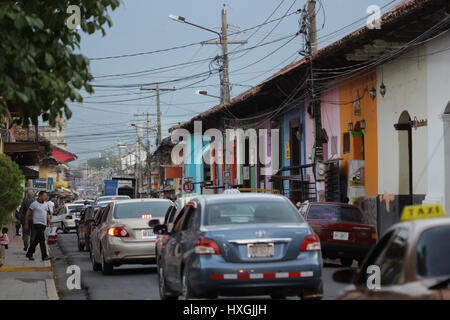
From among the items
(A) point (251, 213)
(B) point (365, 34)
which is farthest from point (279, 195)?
(B) point (365, 34)

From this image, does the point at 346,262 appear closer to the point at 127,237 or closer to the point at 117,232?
the point at 127,237

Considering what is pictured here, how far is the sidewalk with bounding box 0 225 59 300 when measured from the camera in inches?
525

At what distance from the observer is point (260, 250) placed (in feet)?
32.8

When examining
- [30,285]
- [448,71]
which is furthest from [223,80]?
[30,285]

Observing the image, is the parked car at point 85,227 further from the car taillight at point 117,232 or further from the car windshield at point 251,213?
the car windshield at point 251,213

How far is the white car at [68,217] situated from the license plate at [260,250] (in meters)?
37.5

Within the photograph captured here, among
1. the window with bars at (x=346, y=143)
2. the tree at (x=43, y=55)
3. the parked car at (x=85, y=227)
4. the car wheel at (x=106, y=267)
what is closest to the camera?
the tree at (x=43, y=55)

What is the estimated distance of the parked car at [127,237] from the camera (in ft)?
56.4

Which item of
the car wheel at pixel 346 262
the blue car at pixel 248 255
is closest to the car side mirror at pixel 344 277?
the blue car at pixel 248 255

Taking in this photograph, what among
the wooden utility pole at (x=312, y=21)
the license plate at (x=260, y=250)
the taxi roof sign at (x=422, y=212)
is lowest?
the license plate at (x=260, y=250)

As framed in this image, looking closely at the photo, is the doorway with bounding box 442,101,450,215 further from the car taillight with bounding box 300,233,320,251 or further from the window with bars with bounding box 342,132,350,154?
the car taillight with bounding box 300,233,320,251

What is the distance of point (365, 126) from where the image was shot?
89.4 feet

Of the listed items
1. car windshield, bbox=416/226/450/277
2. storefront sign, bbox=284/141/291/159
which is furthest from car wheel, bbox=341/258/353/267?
storefront sign, bbox=284/141/291/159
